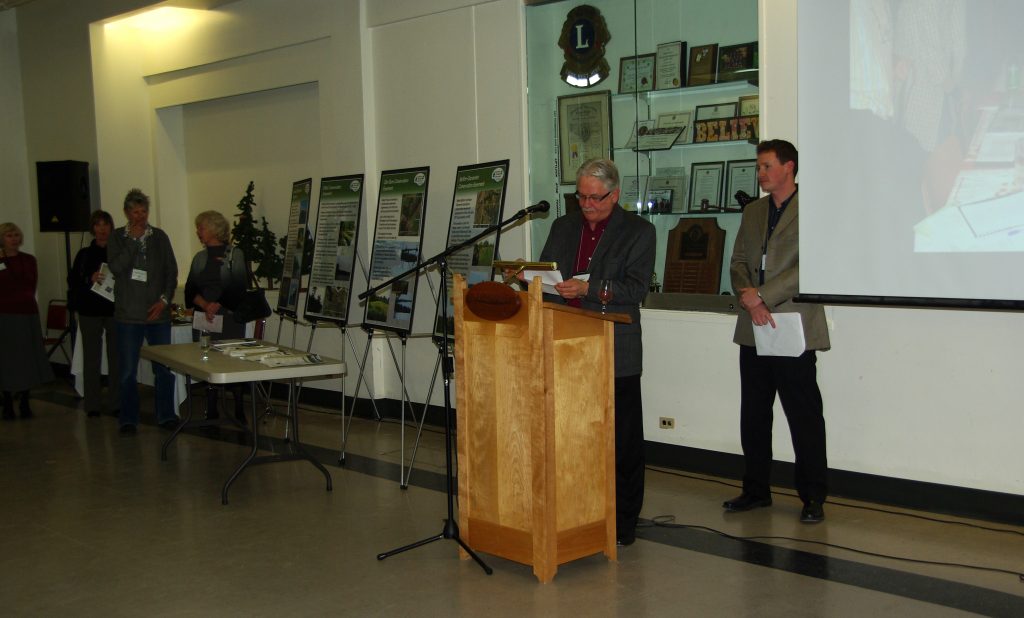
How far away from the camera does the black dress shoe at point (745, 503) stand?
4523mm

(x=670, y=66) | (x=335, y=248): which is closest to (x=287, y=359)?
(x=335, y=248)

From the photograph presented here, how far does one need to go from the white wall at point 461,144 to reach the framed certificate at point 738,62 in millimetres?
319

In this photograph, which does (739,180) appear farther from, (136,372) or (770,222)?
(136,372)

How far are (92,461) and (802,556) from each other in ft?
14.2

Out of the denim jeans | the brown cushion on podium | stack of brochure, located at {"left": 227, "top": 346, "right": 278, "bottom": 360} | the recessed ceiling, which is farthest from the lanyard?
the recessed ceiling

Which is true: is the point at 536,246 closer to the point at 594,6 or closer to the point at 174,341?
the point at 594,6

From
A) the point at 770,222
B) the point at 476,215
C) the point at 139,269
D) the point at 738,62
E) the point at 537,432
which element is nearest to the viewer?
the point at 537,432

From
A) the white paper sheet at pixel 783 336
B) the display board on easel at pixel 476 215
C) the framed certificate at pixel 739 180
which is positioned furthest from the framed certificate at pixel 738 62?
the white paper sheet at pixel 783 336

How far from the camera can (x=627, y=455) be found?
4109 mm

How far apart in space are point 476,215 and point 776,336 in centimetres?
221

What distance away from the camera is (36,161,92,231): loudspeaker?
29.5 ft

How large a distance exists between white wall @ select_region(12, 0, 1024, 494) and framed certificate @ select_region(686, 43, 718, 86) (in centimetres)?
59

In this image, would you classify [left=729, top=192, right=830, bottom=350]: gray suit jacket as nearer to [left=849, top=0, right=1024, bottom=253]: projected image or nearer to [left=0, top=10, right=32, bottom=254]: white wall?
[left=849, top=0, right=1024, bottom=253]: projected image

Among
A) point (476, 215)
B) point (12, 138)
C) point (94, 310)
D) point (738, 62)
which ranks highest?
point (12, 138)
